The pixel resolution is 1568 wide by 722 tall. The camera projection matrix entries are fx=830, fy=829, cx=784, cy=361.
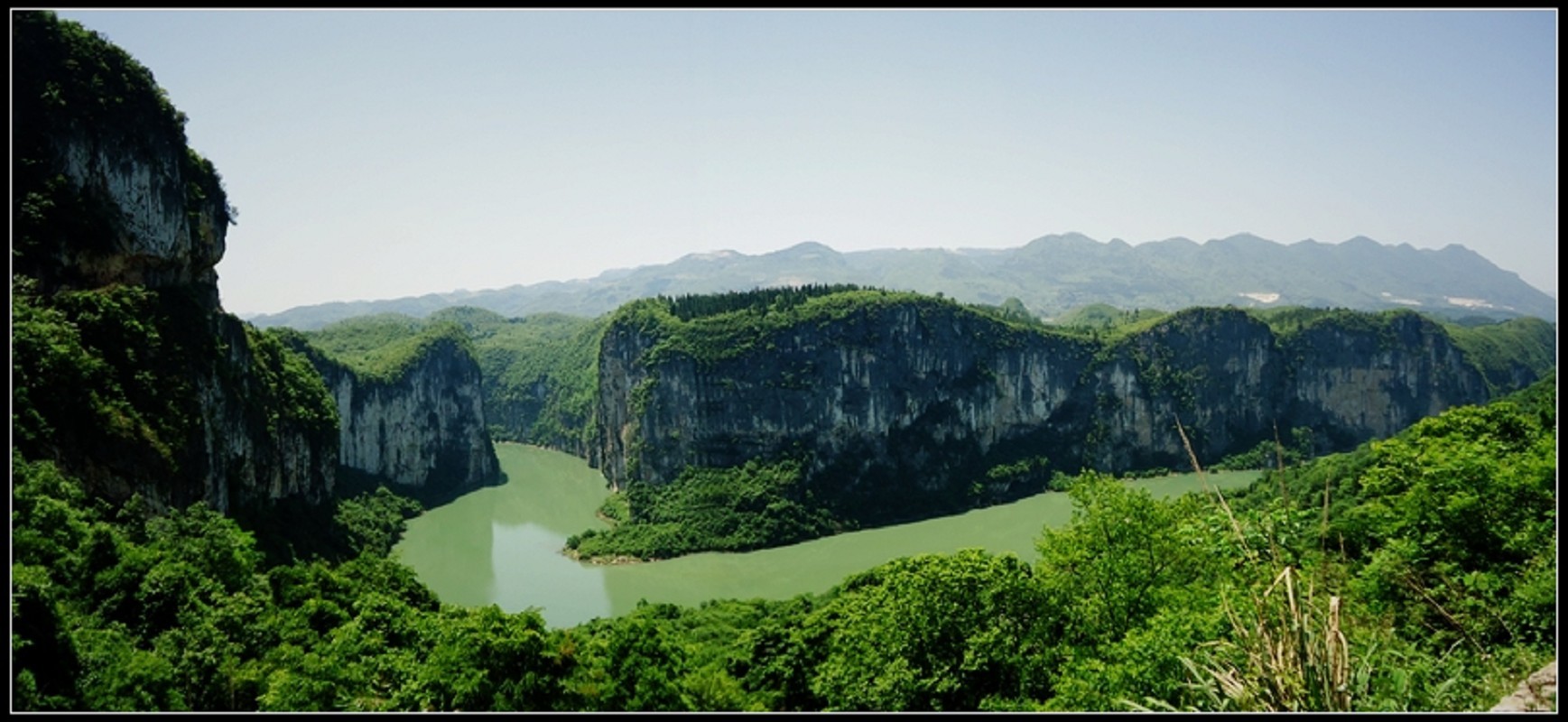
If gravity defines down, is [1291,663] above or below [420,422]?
above

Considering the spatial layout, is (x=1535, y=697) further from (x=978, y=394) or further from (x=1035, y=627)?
(x=978, y=394)

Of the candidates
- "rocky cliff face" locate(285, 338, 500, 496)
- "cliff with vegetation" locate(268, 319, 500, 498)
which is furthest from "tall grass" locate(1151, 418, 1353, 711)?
"cliff with vegetation" locate(268, 319, 500, 498)

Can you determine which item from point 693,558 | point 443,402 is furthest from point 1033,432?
point 443,402

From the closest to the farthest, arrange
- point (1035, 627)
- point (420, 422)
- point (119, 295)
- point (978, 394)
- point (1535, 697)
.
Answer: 1. point (1535, 697)
2. point (1035, 627)
3. point (119, 295)
4. point (978, 394)
5. point (420, 422)

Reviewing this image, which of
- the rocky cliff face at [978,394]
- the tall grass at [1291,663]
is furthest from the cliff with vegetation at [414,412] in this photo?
the tall grass at [1291,663]

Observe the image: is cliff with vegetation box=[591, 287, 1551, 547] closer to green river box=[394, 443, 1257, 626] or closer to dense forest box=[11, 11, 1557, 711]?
green river box=[394, 443, 1257, 626]

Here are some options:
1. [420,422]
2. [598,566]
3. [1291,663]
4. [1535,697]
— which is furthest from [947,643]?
[420,422]

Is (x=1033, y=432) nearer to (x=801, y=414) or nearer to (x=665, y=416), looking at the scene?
(x=801, y=414)
